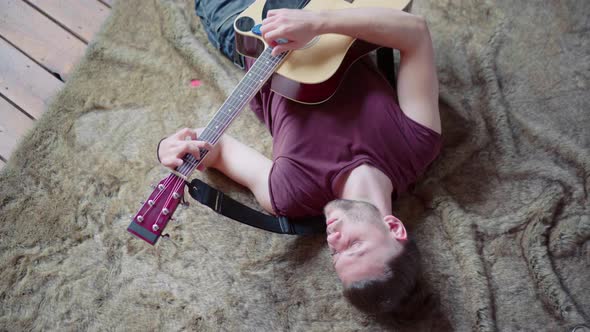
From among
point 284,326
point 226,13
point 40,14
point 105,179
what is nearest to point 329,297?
point 284,326

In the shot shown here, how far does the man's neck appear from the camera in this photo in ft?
3.59

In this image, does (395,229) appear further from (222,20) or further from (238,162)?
(222,20)

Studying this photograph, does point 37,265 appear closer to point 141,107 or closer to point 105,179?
point 105,179

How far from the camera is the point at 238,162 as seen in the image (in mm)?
→ 1280

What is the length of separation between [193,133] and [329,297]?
537 millimetres

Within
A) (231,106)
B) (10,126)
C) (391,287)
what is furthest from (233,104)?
(10,126)

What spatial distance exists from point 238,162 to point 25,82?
2.70 ft

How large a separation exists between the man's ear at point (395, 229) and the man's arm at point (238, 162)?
312mm

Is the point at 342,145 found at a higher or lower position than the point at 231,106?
lower

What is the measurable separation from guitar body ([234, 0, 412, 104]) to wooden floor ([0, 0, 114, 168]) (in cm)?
71

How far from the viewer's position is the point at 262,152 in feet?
4.61

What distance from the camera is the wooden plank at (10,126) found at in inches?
58.7

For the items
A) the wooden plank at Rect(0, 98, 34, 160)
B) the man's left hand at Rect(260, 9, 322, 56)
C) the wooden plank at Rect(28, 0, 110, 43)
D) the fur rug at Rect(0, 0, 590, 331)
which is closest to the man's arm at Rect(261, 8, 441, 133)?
the man's left hand at Rect(260, 9, 322, 56)

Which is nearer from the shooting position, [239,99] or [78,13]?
[239,99]
